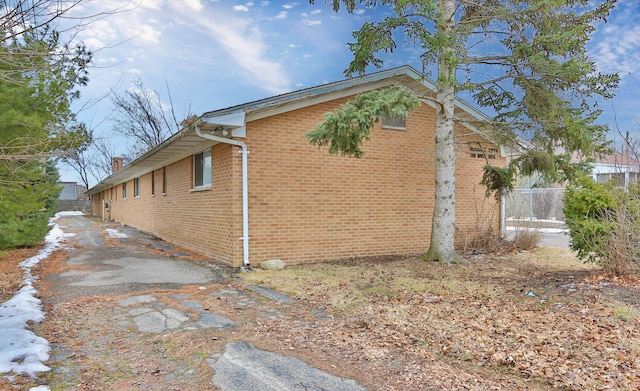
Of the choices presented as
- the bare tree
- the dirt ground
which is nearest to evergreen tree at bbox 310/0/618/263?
the dirt ground

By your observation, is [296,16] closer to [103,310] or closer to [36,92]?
[36,92]

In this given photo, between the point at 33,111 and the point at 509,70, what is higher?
the point at 509,70

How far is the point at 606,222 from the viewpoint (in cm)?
610

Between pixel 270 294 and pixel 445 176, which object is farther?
pixel 445 176

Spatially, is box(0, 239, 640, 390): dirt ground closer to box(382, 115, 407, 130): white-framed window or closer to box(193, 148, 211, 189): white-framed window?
box(193, 148, 211, 189): white-framed window

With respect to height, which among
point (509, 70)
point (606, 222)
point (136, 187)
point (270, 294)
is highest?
point (509, 70)

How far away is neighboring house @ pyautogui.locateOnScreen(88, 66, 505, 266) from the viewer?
8.18 metres

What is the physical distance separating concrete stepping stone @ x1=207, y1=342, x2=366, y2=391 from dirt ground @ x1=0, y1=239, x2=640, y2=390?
104 millimetres

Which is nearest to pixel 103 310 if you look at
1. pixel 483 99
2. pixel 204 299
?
pixel 204 299

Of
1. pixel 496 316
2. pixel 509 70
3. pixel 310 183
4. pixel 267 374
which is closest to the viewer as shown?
pixel 267 374

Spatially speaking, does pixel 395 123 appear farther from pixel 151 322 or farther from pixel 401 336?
pixel 151 322

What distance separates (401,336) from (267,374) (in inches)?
62.5

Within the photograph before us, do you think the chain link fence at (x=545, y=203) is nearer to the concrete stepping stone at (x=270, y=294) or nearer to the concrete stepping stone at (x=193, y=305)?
the concrete stepping stone at (x=270, y=294)

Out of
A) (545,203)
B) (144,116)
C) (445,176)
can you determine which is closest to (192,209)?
(445,176)
